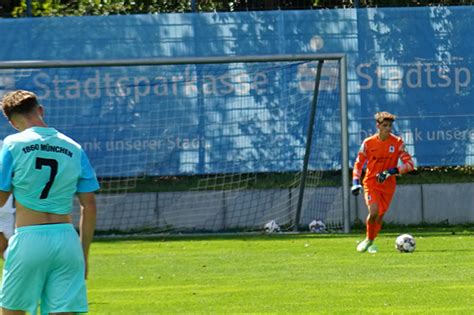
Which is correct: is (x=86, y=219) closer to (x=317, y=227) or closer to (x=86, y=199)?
(x=86, y=199)

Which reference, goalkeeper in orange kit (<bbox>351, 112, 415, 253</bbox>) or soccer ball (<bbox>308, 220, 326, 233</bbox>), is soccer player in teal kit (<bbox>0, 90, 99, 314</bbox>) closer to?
goalkeeper in orange kit (<bbox>351, 112, 415, 253</bbox>)

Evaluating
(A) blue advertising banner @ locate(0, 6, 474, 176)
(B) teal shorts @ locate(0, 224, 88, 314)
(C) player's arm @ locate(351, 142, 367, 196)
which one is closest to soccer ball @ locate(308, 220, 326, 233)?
(A) blue advertising banner @ locate(0, 6, 474, 176)

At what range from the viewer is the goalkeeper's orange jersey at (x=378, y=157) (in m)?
20.4

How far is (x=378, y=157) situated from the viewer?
20.5 m

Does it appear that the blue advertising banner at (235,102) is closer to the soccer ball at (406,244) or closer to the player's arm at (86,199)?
the soccer ball at (406,244)

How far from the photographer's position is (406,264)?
17.3 meters

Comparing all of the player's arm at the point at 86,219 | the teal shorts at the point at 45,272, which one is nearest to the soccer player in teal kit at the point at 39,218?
the teal shorts at the point at 45,272

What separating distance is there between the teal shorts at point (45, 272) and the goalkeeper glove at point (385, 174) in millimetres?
12283

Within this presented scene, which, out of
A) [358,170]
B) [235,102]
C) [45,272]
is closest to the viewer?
[45,272]

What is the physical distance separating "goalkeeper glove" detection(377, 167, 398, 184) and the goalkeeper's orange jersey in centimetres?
9

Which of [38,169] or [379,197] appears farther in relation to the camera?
[379,197]

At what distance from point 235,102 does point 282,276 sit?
27.2ft

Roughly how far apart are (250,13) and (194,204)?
3.58 m

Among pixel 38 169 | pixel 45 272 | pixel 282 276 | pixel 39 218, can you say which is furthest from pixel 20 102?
pixel 282 276
